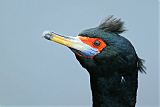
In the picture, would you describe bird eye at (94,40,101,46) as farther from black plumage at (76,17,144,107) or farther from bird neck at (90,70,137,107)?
bird neck at (90,70,137,107)

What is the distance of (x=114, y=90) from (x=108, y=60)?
157 millimetres

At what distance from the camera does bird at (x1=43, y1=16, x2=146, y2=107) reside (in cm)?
131

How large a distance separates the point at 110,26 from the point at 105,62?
18 centimetres

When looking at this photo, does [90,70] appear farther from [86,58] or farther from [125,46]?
[125,46]

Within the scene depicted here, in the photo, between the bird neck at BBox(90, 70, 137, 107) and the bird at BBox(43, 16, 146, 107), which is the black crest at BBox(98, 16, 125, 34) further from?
the bird neck at BBox(90, 70, 137, 107)

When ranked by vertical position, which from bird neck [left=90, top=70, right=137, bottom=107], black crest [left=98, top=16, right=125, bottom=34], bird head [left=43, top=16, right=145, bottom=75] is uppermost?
black crest [left=98, top=16, right=125, bottom=34]

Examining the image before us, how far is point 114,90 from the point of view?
53.9 inches

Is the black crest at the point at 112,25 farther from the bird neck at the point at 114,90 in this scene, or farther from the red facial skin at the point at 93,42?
the bird neck at the point at 114,90

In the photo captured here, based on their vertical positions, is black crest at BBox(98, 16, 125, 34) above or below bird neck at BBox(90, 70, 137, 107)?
above

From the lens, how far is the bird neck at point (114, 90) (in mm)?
1354

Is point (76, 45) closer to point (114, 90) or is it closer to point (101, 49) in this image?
point (101, 49)

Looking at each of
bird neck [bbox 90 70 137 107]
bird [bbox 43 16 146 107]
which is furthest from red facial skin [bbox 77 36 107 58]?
bird neck [bbox 90 70 137 107]

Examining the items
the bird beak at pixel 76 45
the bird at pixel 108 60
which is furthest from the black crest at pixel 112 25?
the bird beak at pixel 76 45

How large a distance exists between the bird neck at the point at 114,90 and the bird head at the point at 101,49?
48mm
